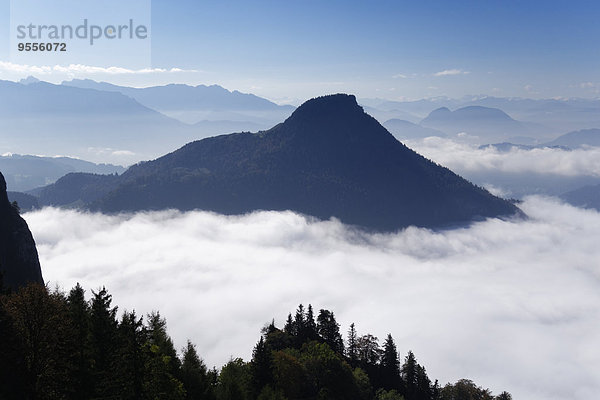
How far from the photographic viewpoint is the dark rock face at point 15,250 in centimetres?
7819

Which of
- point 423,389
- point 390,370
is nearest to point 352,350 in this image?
point 390,370

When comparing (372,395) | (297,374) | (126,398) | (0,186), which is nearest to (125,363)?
(126,398)

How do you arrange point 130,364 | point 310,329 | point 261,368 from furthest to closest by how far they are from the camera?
point 310,329
point 261,368
point 130,364

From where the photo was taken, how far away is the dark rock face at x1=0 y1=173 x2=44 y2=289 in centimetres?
7819

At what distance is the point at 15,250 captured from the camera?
3169 inches

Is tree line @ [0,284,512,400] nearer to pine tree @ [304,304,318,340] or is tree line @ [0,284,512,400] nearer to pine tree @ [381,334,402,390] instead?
pine tree @ [304,304,318,340]

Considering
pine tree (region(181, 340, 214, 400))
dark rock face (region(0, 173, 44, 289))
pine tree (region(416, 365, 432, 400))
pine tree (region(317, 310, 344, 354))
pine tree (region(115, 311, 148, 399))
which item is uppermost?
dark rock face (region(0, 173, 44, 289))

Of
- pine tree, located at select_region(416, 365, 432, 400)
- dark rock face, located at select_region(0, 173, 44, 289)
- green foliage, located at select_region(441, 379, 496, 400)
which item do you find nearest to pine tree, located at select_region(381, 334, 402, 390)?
pine tree, located at select_region(416, 365, 432, 400)

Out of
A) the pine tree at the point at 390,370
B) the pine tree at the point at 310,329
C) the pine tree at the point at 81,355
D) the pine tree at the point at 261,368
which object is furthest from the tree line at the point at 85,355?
→ the pine tree at the point at 390,370

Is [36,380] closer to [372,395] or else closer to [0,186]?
[0,186]

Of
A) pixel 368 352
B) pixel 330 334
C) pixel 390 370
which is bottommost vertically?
pixel 390 370

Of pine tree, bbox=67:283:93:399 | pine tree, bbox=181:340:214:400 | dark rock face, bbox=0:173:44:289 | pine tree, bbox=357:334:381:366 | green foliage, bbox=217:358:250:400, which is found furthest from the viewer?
pine tree, bbox=357:334:381:366

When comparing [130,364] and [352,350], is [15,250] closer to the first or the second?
[130,364]

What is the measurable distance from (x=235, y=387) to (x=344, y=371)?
3414 cm
